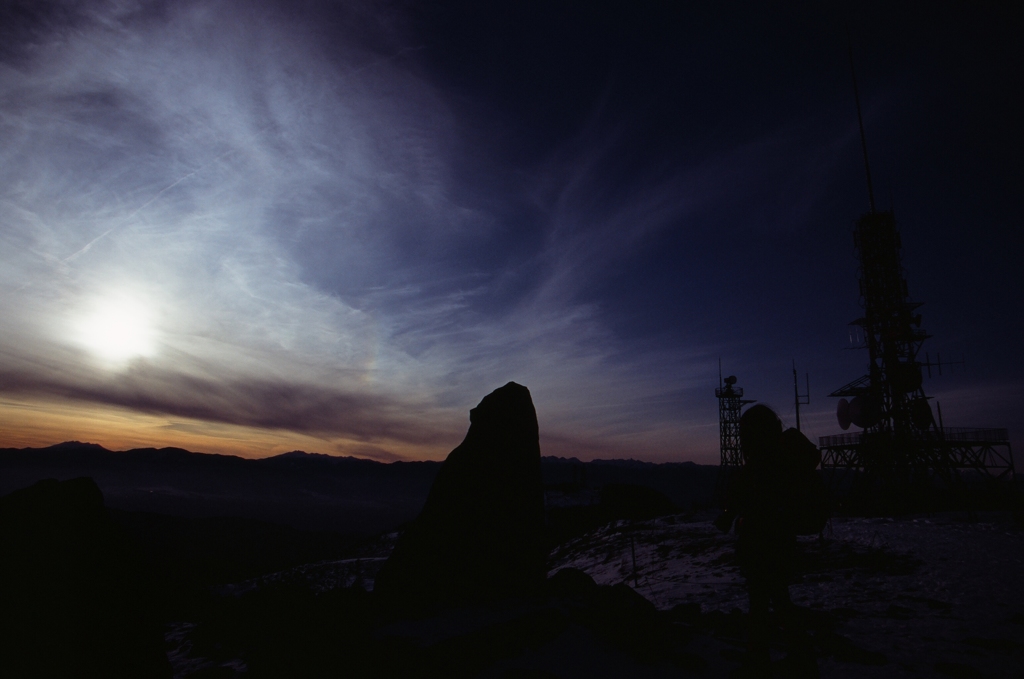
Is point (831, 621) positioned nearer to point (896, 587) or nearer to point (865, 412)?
point (896, 587)

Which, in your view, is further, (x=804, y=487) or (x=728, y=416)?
(x=728, y=416)

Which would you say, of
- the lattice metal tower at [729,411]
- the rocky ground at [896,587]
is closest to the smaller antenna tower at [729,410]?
the lattice metal tower at [729,411]

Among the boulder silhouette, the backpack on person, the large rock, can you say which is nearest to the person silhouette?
the backpack on person

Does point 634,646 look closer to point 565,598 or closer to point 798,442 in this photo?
point 565,598

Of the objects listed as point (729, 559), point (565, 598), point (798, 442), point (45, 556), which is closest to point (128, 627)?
point (45, 556)

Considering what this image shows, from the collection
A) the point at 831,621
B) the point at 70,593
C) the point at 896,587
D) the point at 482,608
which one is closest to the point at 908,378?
the point at 896,587

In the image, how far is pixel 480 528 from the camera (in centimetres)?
1034

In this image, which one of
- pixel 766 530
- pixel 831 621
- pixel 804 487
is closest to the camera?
pixel 804 487

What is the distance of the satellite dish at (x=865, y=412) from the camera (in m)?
34.3

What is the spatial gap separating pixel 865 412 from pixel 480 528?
3674 centimetres

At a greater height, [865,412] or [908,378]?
[908,378]

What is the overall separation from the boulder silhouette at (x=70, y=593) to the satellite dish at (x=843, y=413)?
43.4 m

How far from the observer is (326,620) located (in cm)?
736

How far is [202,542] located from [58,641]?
187 meters
